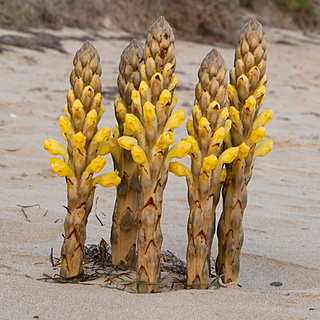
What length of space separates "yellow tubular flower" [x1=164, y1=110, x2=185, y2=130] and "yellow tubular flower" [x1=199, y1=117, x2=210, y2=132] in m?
0.08

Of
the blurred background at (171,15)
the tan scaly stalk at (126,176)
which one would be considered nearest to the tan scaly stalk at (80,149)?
the tan scaly stalk at (126,176)

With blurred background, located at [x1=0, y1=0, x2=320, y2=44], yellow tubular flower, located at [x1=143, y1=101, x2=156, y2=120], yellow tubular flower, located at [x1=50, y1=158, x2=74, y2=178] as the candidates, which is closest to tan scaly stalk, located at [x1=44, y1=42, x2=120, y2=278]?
yellow tubular flower, located at [x1=50, y1=158, x2=74, y2=178]

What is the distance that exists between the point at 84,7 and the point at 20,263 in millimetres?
12468

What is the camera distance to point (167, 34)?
2104 mm

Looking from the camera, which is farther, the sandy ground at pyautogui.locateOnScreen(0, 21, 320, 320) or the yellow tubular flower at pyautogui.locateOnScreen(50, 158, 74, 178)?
the yellow tubular flower at pyautogui.locateOnScreen(50, 158, 74, 178)

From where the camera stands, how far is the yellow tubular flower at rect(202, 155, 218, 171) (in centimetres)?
211

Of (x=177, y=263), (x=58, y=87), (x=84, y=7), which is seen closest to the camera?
(x=177, y=263)

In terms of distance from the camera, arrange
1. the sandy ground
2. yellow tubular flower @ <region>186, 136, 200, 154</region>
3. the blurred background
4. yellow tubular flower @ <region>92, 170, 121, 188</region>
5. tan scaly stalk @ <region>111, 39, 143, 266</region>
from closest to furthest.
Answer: the sandy ground, yellow tubular flower @ <region>186, 136, 200, 154</region>, yellow tubular flower @ <region>92, 170, 121, 188</region>, tan scaly stalk @ <region>111, 39, 143, 266</region>, the blurred background

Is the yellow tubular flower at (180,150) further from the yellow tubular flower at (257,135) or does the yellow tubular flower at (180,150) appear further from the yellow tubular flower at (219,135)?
the yellow tubular flower at (257,135)

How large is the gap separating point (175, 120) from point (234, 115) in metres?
0.30

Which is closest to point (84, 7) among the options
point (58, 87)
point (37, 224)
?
point (58, 87)

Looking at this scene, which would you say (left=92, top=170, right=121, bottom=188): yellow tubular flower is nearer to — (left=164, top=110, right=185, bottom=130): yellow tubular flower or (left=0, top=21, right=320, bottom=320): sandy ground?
(left=164, top=110, right=185, bottom=130): yellow tubular flower

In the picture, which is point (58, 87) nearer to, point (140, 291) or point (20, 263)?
point (20, 263)

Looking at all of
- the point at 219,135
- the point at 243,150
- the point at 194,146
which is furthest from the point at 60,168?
the point at 243,150
